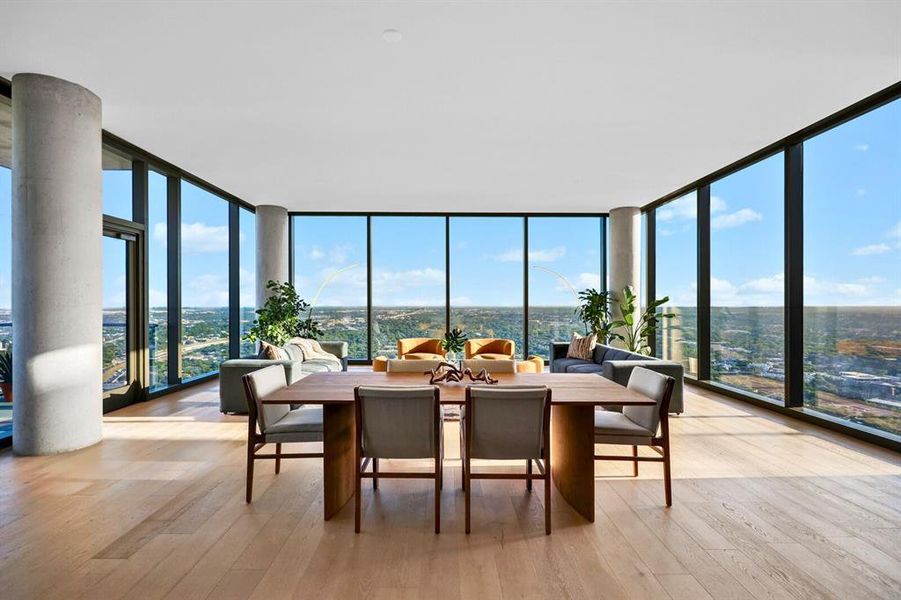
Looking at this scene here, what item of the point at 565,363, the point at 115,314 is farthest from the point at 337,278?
the point at 565,363

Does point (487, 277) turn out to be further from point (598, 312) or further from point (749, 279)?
point (749, 279)

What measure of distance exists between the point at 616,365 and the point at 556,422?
2014 millimetres

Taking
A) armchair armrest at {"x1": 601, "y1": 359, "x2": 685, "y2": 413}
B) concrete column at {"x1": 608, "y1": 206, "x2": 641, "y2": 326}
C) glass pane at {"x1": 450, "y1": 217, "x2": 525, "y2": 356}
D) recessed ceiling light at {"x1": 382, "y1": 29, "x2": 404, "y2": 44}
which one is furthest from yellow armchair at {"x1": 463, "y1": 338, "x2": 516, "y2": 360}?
recessed ceiling light at {"x1": 382, "y1": 29, "x2": 404, "y2": 44}

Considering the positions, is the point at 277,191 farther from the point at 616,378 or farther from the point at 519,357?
the point at 616,378

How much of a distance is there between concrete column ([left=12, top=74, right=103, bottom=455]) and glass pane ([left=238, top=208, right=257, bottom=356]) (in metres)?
4.57

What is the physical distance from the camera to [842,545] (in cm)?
251

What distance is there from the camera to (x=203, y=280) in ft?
24.6

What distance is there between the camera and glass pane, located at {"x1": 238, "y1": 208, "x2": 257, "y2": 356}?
8.68m

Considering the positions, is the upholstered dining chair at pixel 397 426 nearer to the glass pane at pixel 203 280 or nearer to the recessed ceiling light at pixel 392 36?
the recessed ceiling light at pixel 392 36

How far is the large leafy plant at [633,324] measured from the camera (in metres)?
8.31

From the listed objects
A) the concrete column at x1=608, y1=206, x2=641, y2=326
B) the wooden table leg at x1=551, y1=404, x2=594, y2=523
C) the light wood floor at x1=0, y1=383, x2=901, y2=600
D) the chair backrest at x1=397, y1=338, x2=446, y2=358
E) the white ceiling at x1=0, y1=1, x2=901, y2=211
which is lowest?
the light wood floor at x1=0, y1=383, x2=901, y2=600

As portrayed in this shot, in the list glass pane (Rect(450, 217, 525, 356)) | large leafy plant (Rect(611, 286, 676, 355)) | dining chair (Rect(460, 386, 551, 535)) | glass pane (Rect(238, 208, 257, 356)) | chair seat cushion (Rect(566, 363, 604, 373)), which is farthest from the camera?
glass pane (Rect(450, 217, 525, 356))

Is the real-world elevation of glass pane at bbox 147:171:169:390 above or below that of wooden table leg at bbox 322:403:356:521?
above

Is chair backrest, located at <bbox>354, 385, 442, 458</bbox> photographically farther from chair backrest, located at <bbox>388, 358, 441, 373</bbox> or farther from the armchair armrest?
the armchair armrest
